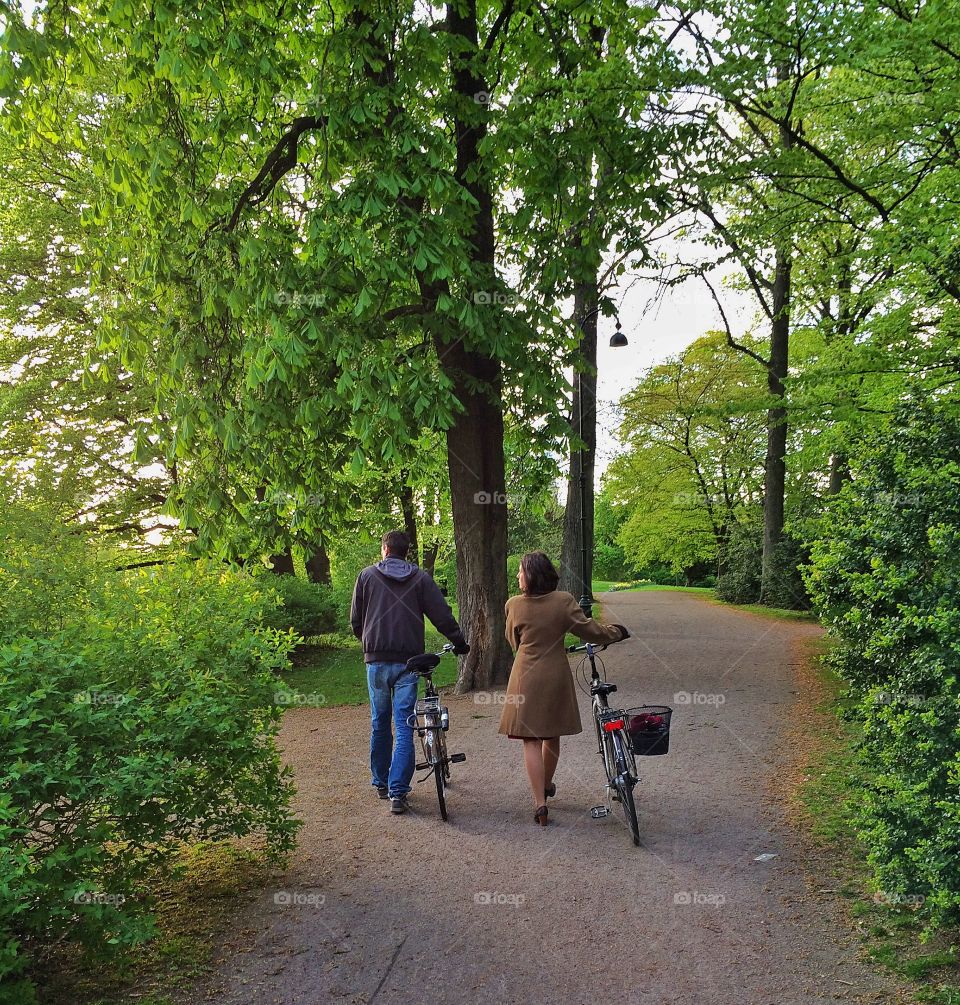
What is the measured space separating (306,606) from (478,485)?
265 inches

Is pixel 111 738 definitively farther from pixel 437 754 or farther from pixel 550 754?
pixel 550 754

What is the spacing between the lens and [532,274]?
11.1 meters

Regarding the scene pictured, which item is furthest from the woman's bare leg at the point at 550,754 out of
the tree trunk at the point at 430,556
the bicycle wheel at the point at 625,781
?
the tree trunk at the point at 430,556

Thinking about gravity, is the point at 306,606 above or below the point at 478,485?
below

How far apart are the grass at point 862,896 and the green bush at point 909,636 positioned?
189 mm

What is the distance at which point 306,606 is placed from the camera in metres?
17.3

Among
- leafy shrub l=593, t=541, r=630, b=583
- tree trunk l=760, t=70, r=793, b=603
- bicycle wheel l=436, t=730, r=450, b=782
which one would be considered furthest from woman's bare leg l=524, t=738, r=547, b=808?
leafy shrub l=593, t=541, r=630, b=583

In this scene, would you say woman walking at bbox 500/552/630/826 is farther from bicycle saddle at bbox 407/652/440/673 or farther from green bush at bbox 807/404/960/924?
green bush at bbox 807/404/960/924

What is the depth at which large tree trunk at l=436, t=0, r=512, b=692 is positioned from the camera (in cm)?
1166

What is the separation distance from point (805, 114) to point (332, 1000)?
521 inches

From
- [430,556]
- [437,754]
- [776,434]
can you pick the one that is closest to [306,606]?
[430,556]

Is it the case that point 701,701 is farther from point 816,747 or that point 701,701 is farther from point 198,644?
point 198,644

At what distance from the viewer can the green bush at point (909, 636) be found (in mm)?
4180

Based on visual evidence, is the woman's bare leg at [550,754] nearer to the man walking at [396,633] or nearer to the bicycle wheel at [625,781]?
the bicycle wheel at [625,781]
